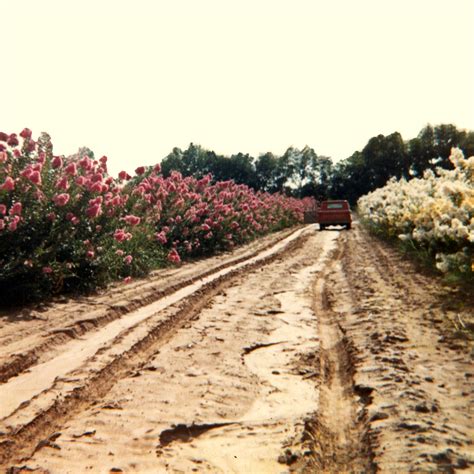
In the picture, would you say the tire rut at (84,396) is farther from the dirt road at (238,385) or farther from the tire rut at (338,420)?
the tire rut at (338,420)

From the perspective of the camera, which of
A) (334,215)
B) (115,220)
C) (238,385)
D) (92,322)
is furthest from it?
(334,215)

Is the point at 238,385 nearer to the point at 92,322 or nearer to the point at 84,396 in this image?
the point at 84,396

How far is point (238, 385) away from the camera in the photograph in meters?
3.83

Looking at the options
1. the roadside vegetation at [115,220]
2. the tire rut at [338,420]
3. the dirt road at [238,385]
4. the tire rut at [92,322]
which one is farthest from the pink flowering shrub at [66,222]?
the tire rut at [338,420]

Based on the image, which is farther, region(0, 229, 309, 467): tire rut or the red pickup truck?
the red pickup truck

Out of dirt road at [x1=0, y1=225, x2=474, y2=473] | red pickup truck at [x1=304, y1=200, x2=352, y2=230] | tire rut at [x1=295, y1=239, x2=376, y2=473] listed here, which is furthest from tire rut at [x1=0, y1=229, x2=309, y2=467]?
red pickup truck at [x1=304, y1=200, x2=352, y2=230]

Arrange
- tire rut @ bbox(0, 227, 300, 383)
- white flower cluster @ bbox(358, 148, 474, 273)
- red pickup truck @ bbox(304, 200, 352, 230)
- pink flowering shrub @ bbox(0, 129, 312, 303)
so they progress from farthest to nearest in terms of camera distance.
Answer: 1. red pickup truck @ bbox(304, 200, 352, 230)
2. pink flowering shrub @ bbox(0, 129, 312, 303)
3. white flower cluster @ bbox(358, 148, 474, 273)
4. tire rut @ bbox(0, 227, 300, 383)

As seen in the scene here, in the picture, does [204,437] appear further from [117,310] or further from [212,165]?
[212,165]

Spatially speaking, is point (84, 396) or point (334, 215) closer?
point (84, 396)

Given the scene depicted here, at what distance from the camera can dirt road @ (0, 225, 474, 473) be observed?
9.02ft

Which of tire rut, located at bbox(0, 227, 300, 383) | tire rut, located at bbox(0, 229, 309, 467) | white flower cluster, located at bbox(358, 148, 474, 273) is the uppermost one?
white flower cluster, located at bbox(358, 148, 474, 273)

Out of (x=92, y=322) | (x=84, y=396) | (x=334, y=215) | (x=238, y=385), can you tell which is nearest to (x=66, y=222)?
Result: (x=92, y=322)

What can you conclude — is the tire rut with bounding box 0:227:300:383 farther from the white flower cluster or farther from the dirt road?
the white flower cluster

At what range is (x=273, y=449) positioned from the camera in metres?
2.84
